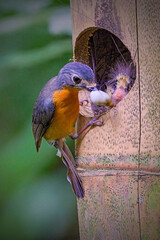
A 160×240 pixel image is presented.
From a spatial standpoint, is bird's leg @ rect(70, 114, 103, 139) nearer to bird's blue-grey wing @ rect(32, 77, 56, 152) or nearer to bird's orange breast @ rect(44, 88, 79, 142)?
bird's orange breast @ rect(44, 88, 79, 142)

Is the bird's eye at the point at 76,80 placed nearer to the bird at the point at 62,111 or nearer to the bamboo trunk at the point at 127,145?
the bird at the point at 62,111

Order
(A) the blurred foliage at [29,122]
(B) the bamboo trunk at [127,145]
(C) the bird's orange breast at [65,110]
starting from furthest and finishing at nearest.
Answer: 1. (A) the blurred foliage at [29,122]
2. (C) the bird's orange breast at [65,110]
3. (B) the bamboo trunk at [127,145]

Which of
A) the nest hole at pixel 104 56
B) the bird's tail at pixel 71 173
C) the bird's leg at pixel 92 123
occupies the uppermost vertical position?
the nest hole at pixel 104 56

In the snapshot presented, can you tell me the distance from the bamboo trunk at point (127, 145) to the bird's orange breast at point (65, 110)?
0.23m

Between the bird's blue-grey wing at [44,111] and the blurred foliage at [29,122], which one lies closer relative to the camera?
the bird's blue-grey wing at [44,111]

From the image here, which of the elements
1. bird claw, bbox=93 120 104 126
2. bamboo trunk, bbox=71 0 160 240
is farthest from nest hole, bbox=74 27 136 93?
bird claw, bbox=93 120 104 126

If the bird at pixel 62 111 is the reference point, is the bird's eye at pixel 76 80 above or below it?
above

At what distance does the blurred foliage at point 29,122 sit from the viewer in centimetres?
345

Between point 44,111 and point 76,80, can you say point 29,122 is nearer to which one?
point 44,111

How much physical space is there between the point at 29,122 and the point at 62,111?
2.19 feet

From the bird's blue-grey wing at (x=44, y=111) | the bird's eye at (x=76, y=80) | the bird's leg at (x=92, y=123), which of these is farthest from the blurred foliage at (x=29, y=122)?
the bird's eye at (x=76, y=80)

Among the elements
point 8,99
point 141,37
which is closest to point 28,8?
point 8,99

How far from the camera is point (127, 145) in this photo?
2566 millimetres

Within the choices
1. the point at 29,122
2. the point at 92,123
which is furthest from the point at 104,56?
the point at 29,122
